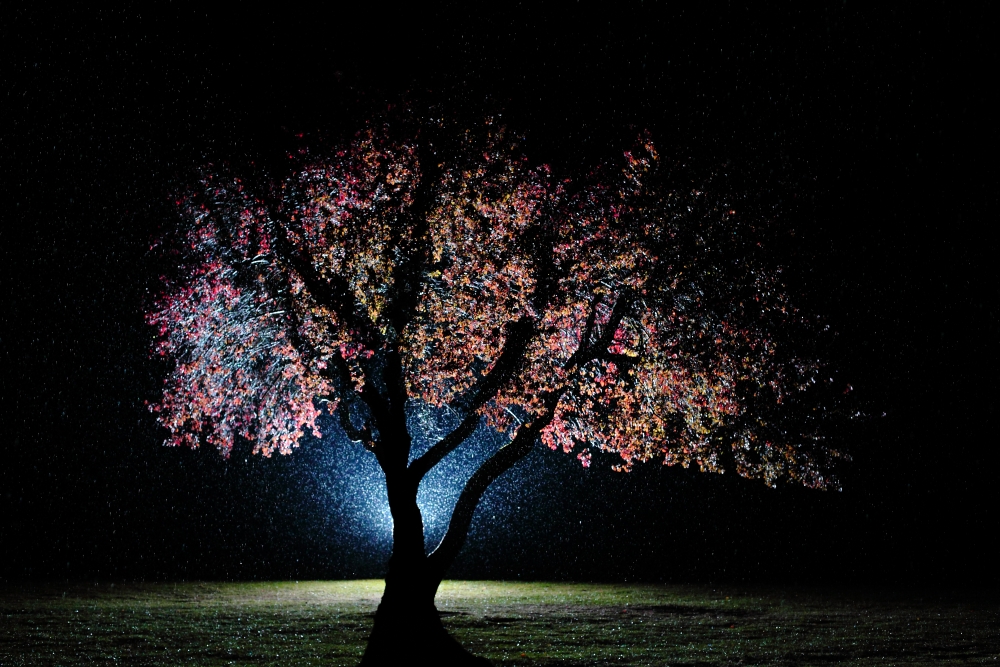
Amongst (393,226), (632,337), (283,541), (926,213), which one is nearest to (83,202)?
(283,541)

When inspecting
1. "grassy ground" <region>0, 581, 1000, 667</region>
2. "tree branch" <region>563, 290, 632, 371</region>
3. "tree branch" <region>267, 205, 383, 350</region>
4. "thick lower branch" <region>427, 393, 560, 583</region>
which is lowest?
"grassy ground" <region>0, 581, 1000, 667</region>

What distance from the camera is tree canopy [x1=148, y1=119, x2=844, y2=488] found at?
37.1 ft

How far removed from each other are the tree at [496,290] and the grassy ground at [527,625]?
1958mm

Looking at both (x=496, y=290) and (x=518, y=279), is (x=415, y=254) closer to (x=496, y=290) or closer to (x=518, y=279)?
(x=496, y=290)

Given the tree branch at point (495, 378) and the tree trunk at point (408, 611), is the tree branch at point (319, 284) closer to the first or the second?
the tree branch at point (495, 378)

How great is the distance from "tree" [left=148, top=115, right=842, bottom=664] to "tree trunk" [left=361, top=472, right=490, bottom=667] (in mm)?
26

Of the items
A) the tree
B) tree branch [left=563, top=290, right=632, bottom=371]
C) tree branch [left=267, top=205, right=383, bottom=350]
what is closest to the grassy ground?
the tree

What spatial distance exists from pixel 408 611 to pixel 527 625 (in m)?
3.52

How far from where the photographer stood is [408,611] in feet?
38.0

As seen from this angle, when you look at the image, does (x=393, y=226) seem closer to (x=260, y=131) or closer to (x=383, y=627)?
(x=260, y=131)

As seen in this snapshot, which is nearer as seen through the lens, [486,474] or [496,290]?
[496,290]

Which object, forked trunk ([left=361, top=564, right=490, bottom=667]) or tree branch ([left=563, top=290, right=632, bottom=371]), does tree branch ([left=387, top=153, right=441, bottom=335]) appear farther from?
forked trunk ([left=361, top=564, right=490, bottom=667])

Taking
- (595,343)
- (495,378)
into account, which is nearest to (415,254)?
(495,378)

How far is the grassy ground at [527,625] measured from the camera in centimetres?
1106
